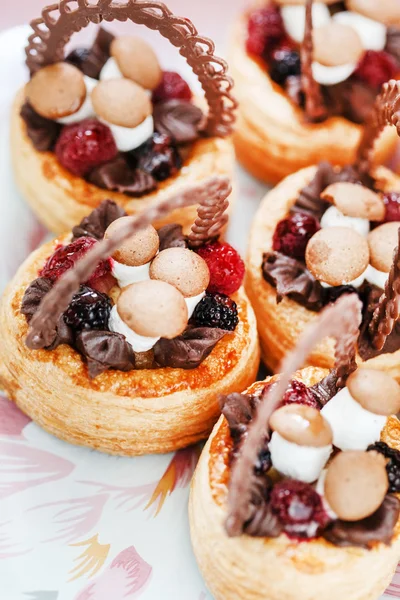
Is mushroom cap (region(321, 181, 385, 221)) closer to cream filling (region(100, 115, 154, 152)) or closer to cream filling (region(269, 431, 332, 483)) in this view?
cream filling (region(100, 115, 154, 152))

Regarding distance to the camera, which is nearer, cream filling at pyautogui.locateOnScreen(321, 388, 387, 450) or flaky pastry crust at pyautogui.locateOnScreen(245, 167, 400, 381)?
cream filling at pyautogui.locateOnScreen(321, 388, 387, 450)

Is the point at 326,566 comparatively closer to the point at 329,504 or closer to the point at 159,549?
the point at 329,504

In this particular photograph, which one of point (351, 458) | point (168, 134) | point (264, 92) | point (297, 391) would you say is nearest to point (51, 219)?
point (168, 134)

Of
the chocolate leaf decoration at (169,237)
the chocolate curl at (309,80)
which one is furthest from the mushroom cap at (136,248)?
the chocolate curl at (309,80)

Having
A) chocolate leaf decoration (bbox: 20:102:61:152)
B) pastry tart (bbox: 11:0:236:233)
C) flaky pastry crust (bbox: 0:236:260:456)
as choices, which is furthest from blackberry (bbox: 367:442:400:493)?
chocolate leaf decoration (bbox: 20:102:61:152)

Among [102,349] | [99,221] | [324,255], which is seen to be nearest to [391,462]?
[324,255]

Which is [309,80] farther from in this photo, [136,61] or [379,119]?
[136,61]
